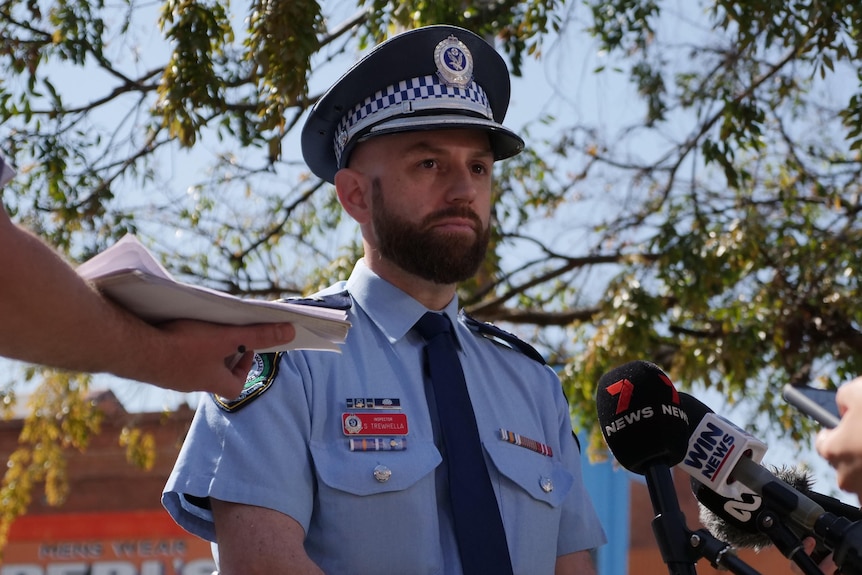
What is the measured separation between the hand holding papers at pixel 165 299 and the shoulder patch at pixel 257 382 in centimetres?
83

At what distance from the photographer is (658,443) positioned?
251 centimetres

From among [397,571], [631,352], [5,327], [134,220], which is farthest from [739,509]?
[134,220]

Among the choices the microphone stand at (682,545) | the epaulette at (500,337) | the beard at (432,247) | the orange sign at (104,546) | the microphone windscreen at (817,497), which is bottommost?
the microphone stand at (682,545)

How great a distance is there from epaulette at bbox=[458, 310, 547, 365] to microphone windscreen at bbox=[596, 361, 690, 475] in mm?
823

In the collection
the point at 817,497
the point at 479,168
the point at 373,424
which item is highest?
the point at 479,168

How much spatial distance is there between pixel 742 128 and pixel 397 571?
521 centimetres

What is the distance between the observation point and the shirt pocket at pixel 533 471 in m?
3.04

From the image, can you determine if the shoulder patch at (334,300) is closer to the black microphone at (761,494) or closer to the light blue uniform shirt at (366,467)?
the light blue uniform shirt at (366,467)

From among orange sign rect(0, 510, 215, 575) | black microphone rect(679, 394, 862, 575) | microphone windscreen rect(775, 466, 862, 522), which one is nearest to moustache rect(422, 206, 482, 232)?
black microphone rect(679, 394, 862, 575)

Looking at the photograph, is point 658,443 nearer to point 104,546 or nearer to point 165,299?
point 165,299

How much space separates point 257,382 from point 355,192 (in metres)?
0.83

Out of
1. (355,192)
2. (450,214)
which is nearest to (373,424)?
(450,214)

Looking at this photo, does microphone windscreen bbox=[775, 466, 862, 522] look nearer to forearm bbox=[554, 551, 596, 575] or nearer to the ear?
forearm bbox=[554, 551, 596, 575]

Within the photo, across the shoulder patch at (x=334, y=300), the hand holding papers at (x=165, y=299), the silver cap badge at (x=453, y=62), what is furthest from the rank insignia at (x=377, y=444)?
the silver cap badge at (x=453, y=62)
